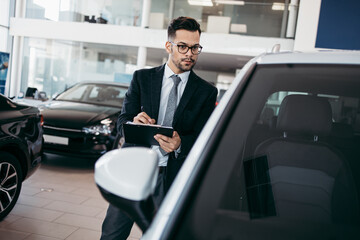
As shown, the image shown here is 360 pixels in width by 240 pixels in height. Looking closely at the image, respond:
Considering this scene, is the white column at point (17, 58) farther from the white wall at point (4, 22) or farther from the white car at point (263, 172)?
the white car at point (263, 172)

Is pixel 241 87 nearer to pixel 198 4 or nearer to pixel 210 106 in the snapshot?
pixel 210 106

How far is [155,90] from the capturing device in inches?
78.2

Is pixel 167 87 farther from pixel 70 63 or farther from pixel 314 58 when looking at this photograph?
pixel 70 63

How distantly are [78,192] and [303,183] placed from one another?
347 centimetres

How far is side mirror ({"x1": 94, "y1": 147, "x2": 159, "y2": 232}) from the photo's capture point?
2.82 ft

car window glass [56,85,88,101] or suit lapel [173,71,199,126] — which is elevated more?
suit lapel [173,71,199,126]

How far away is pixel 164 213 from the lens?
863 mm

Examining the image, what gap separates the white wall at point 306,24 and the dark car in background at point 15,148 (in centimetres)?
849

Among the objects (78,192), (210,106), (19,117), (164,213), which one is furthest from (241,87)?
(78,192)

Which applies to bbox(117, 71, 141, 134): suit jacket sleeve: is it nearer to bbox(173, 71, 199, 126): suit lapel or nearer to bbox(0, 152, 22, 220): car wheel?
bbox(173, 71, 199, 126): suit lapel

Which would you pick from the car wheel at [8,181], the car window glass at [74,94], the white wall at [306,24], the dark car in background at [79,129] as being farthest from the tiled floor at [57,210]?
A: the white wall at [306,24]

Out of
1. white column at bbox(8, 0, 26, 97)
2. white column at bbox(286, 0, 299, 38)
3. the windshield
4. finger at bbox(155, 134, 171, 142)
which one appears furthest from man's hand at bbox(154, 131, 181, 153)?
white column at bbox(8, 0, 26, 97)

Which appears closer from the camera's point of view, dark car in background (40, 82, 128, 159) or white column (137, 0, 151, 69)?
dark car in background (40, 82, 128, 159)

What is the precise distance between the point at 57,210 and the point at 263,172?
278cm
